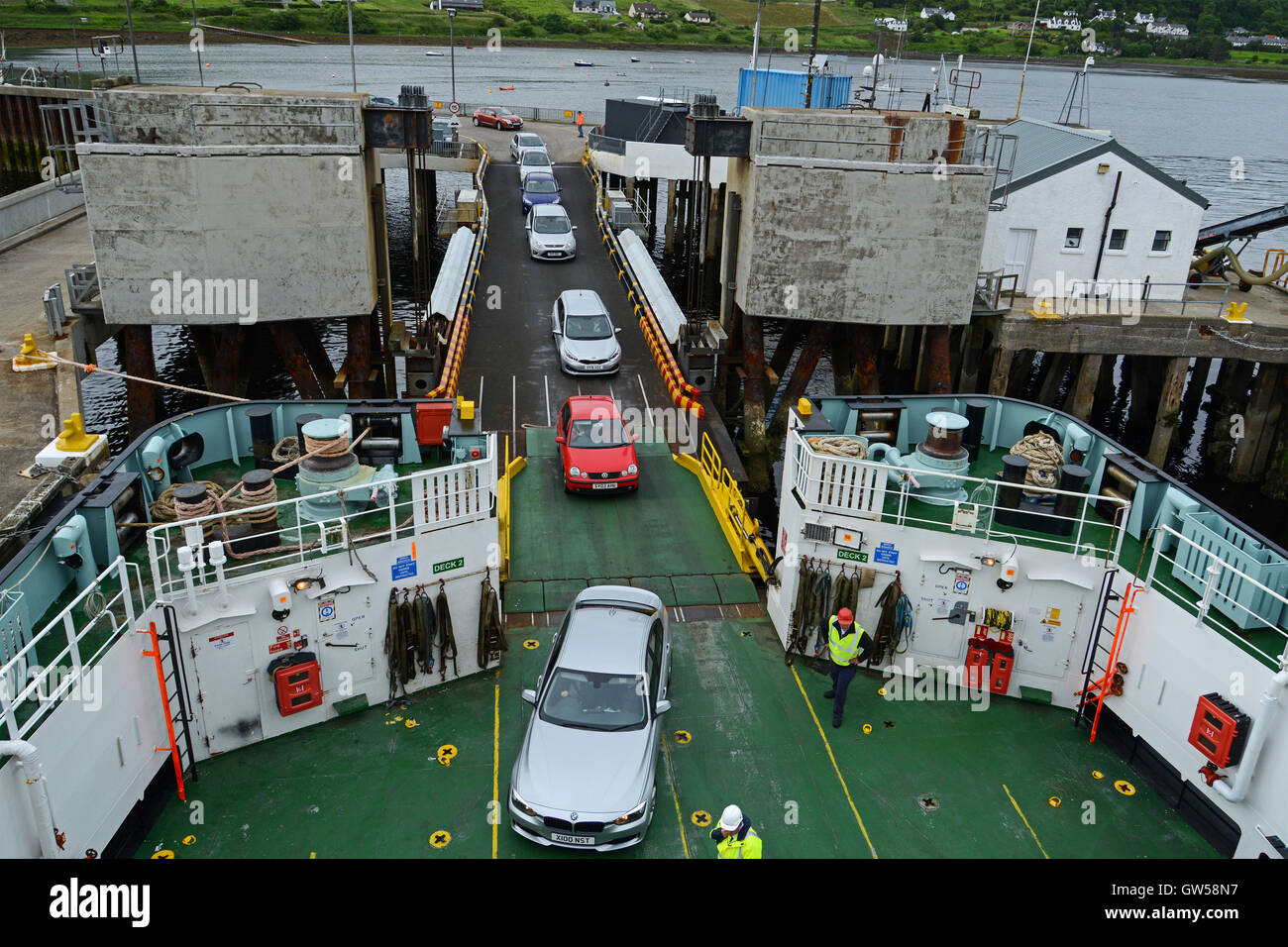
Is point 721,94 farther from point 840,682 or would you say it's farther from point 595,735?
point 595,735

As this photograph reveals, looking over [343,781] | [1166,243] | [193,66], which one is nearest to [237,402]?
[343,781]

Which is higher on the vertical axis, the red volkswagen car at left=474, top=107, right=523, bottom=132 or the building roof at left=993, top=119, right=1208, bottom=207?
the building roof at left=993, top=119, right=1208, bottom=207

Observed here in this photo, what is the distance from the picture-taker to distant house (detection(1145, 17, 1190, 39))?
5635 inches

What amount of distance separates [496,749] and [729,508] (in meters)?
6.84

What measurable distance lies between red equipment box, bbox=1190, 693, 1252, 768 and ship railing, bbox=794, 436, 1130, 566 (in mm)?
2361

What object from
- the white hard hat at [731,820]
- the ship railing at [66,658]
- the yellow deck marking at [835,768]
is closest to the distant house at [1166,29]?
the yellow deck marking at [835,768]

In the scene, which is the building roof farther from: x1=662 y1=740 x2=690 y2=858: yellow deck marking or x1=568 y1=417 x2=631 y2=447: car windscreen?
x1=662 y1=740 x2=690 y2=858: yellow deck marking

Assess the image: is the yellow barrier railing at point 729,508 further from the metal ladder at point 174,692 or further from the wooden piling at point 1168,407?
the wooden piling at point 1168,407

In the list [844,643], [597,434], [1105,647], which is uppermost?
[597,434]

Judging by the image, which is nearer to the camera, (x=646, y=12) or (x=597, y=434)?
(x=597, y=434)

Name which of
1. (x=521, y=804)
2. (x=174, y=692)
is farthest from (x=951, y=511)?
(x=174, y=692)

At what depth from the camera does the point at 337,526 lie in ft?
40.6

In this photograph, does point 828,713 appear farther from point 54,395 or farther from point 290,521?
point 54,395

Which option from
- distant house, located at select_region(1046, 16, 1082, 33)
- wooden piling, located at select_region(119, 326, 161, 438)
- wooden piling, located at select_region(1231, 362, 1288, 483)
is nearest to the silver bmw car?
wooden piling, located at select_region(119, 326, 161, 438)
